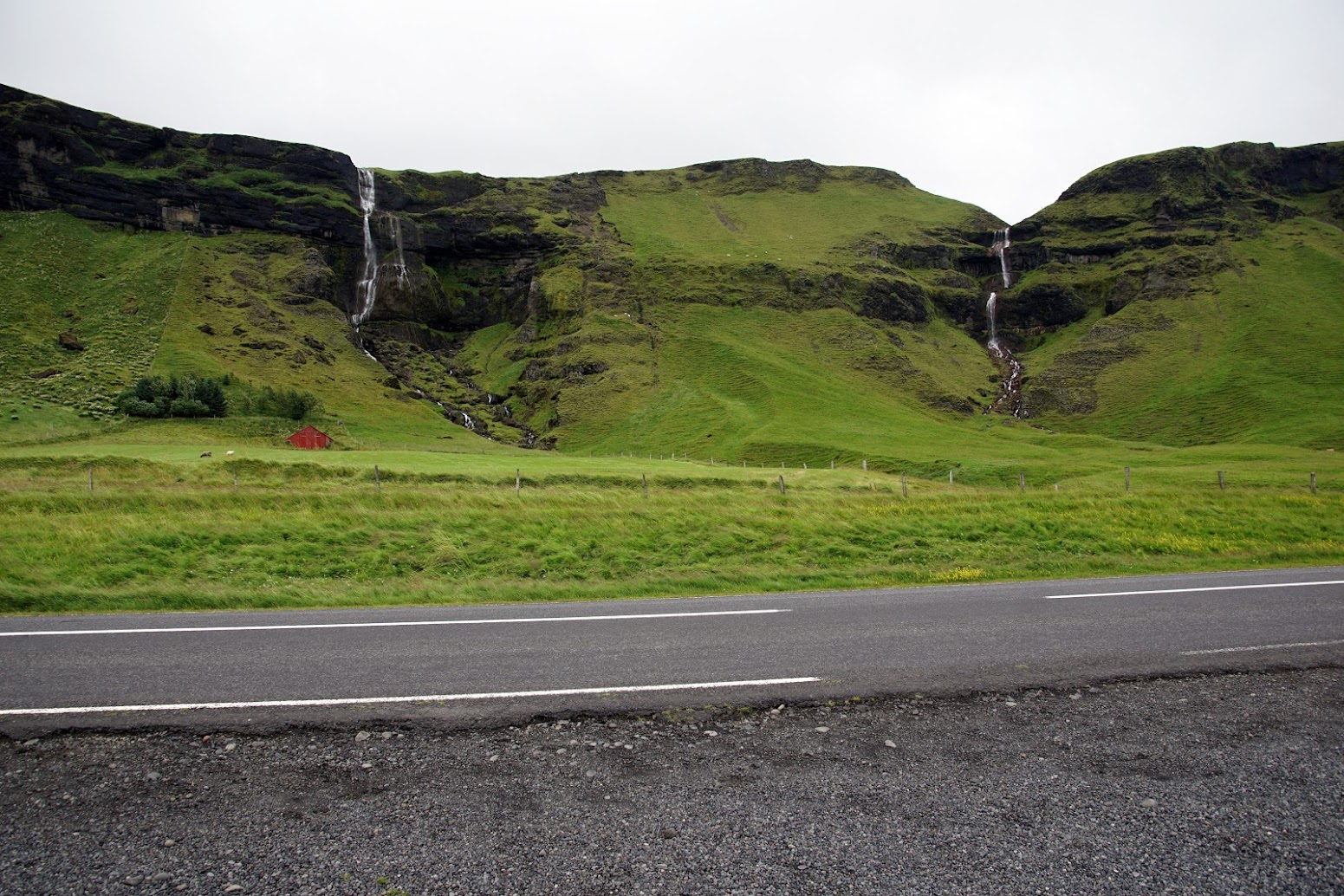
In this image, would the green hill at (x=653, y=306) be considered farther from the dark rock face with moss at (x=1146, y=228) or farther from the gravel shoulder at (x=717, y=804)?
the gravel shoulder at (x=717, y=804)

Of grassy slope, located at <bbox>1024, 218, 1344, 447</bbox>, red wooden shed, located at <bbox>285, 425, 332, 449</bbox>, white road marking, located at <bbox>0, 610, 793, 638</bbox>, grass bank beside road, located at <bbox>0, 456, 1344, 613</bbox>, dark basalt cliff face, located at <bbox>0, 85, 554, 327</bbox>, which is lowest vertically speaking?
red wooden shed, located at <bbox>285, 425, 332, 449</bbox>

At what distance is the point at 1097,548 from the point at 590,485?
26.4 meters

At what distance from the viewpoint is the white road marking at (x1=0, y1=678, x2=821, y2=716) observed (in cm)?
679

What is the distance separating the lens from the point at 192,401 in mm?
68562

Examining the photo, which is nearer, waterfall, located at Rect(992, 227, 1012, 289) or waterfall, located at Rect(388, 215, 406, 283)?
waterfall, located at Rect(388, 215, 406, 283)

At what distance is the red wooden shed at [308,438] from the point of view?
64062mm

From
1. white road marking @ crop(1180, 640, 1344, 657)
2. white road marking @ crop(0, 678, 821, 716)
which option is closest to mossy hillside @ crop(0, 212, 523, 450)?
white road marking @ crop(0, 678, 821, 716)

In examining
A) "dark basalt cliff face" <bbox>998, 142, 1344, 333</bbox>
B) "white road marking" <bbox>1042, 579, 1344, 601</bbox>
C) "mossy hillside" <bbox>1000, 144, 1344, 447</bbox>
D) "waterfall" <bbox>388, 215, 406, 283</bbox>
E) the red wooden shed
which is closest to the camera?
"white road marking" <bbox>1042, 579, 1344, 601</bbox>

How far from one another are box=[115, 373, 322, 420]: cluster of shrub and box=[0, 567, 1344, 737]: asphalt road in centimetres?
6845

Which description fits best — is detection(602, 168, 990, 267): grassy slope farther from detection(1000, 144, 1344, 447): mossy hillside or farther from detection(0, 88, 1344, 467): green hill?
detection(1000, 144, 1344, 447): mossy hillside

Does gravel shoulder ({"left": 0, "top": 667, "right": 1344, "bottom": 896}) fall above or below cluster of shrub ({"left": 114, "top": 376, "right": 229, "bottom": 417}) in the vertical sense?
above

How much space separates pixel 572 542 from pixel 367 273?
142246 mm

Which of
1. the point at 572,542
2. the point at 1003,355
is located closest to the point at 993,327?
the point at 1003,355

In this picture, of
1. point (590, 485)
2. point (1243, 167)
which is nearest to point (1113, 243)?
point (1243, 167)
